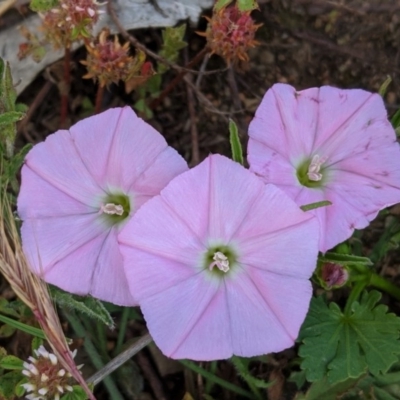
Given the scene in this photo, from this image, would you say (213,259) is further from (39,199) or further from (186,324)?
(39,199)

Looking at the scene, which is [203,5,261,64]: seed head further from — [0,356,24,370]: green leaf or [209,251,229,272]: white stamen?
[0,356,24,370]: green leaf

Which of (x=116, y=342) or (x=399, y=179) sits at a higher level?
(x=399, y=179)

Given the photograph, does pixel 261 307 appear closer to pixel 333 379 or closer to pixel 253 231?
pixel 253 231

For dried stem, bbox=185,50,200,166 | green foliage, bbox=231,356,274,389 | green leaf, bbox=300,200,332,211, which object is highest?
green leaf, bbox=300,200,332,211

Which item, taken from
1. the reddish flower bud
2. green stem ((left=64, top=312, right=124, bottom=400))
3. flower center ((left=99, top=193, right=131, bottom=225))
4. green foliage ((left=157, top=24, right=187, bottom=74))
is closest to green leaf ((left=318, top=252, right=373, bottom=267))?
the reddish flower bud

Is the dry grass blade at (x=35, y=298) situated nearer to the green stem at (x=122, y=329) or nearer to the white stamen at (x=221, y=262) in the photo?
the white stamen at (x=221, y=262)

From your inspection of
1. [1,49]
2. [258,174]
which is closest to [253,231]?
[258,174]

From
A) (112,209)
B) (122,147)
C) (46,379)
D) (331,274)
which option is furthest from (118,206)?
(331,274)
